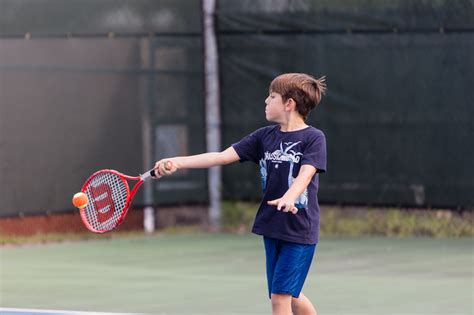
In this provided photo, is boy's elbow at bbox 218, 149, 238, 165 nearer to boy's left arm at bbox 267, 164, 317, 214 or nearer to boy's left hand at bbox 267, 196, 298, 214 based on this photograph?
boy's left arm at bbox 267, 164, 317, 214

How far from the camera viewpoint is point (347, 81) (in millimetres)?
10734

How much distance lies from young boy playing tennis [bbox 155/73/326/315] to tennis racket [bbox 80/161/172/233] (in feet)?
1.38

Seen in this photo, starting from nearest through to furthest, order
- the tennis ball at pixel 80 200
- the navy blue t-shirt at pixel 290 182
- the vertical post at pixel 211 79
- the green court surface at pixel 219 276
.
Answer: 1. the navy blue t-shirt at pixel 290 182
2. the tennis ball at pixel 80 200
3. the green court surface at pixel 219 276
4. the vertical post at pixel 211 79

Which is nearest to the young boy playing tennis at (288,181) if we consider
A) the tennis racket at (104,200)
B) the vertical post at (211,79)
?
the tennis racket at (104,200)

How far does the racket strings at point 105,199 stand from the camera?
5.66 metres

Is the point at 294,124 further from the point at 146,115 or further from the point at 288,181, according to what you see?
the point at 146,115

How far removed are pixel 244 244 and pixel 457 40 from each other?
2.44m

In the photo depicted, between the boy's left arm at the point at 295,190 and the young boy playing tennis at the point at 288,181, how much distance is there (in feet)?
0.11

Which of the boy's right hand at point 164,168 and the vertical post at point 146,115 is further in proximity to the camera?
the vertical post at point 146,115

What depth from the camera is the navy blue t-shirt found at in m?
5.32

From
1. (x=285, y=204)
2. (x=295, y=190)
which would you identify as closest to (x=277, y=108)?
(x=295, y=190)

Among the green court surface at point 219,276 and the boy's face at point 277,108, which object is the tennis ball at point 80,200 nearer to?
the boy's face at point 277,108

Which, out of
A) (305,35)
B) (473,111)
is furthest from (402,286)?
(305,35)

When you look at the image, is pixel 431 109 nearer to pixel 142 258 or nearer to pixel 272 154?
pixel 142 258
